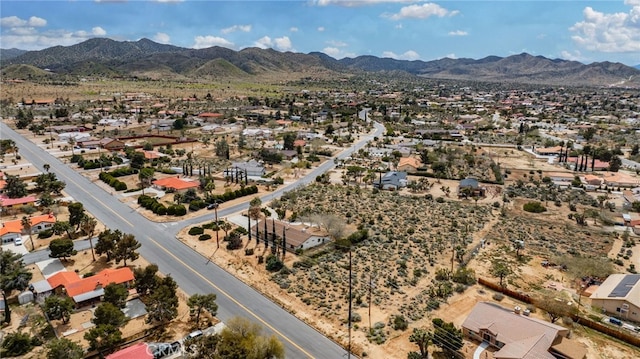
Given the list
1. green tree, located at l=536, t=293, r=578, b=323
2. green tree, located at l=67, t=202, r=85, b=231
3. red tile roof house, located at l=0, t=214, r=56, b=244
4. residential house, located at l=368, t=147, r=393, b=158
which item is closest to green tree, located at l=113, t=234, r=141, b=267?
green tree, located at l=67, t=202, r=85, b=231

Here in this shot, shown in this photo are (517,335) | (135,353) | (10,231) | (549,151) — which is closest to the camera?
(135,353)

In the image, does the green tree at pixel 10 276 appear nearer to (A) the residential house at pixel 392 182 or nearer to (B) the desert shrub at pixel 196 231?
(B) the desert shrub at pixel 196 231

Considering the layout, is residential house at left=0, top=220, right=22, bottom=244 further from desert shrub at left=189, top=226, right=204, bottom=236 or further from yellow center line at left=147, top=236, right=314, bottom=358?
desert shrub at left=189, top=226, right=204, bottom=236

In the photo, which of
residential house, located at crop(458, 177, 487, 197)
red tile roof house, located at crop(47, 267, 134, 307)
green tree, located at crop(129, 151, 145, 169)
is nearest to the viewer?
red tile roof house, located at crop(47, 267, 134, 307)

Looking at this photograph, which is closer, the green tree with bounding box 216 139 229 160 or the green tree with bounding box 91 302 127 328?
the green tree with bounding box 91 302 127 328

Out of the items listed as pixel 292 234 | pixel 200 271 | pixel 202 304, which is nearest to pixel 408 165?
pixel 292 234

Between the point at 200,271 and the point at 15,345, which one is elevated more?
the point at 15,345

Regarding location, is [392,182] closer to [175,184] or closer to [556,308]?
[175,184]
